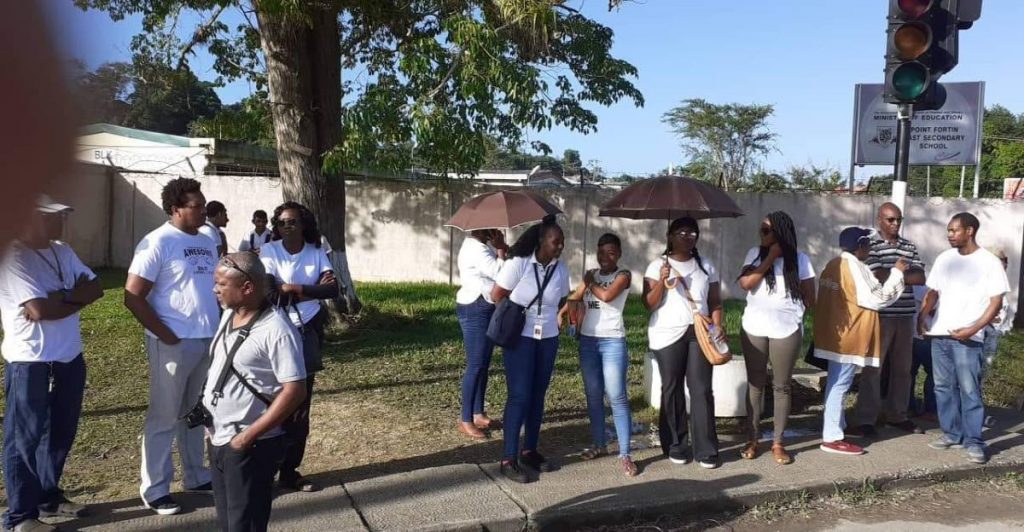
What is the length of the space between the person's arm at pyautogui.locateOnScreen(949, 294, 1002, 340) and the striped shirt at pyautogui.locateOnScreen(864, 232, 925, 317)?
1.74 ft

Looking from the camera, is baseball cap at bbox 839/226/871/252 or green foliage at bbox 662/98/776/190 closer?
baseball cap at bbox 839/226/871/252

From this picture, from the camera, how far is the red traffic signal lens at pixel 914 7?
5992 mm

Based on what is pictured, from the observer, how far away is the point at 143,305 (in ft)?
13.9

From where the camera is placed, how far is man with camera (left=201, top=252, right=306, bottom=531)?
3264 millimetres

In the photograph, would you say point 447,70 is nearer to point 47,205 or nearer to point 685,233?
point 685,233

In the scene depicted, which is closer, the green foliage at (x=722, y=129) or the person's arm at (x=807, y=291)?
the person's arm at (x=807, y=291)

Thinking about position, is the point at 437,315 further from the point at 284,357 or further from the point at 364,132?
the point at 284,357

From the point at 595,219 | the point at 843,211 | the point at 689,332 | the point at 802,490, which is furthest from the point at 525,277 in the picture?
the point at 843,211

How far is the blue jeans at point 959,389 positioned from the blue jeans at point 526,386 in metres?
2.97

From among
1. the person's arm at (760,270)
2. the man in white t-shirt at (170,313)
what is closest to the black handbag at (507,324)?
the person's arm at (760,270)

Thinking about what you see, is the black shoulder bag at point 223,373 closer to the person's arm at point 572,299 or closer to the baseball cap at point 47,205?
the person's arm at point 572,299

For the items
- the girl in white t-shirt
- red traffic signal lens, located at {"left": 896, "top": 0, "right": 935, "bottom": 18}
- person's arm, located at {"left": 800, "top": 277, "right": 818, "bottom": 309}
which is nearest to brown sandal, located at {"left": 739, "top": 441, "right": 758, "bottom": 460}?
the girl in white t-shirt

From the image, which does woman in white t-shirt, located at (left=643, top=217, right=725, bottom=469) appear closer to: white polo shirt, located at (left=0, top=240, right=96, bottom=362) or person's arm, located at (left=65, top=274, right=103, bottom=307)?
person's arm, located at (left=65, top=274, right=103, bottom=307)

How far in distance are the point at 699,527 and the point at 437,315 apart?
23.0ft
